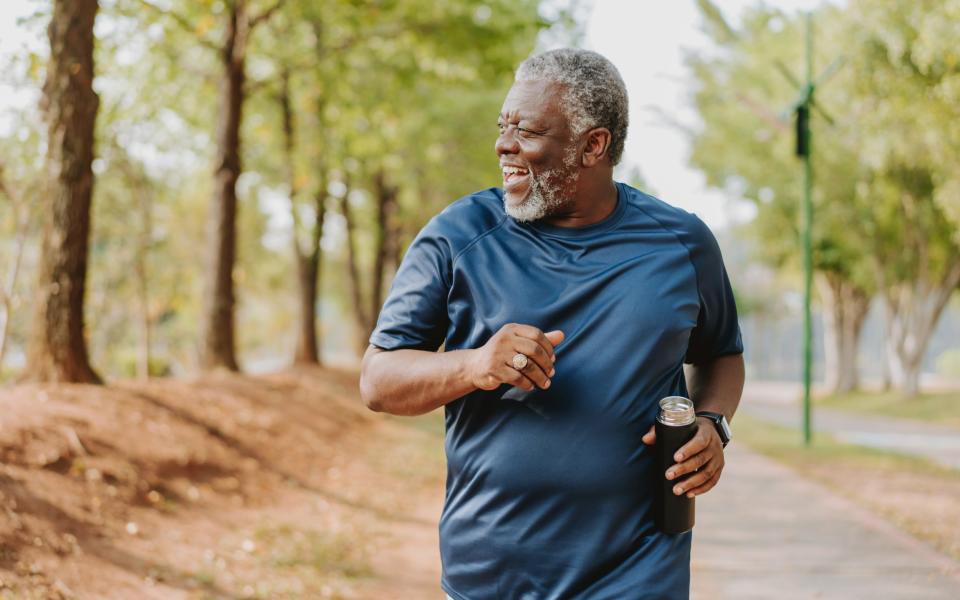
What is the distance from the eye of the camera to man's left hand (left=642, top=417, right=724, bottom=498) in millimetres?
2211

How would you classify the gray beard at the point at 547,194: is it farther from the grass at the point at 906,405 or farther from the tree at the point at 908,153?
the grass at the point at 906,405

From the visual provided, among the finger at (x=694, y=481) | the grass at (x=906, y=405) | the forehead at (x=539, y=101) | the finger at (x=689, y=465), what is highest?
the forehead at (x=539, y=101)

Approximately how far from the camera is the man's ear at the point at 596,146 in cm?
236

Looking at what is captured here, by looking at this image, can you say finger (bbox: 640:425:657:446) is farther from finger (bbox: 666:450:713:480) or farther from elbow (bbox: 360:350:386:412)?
elbow (bbox: 360:350:386:412)

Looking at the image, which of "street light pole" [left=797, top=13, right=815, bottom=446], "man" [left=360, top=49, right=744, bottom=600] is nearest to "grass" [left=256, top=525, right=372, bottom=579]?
"man" [left=360, top=49, right=744, bottom=600]

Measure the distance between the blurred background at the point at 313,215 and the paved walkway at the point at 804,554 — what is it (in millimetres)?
335

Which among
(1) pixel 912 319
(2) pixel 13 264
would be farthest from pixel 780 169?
(2) pixel 13 264

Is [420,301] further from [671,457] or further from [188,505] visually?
[188,505]

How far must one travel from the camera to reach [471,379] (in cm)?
200

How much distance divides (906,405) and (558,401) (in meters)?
28.1

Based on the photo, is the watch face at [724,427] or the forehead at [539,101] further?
the watch face at [724,427]

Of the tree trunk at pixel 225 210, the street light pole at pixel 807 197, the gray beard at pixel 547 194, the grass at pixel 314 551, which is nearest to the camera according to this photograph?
the gray beard at pixel 547 194

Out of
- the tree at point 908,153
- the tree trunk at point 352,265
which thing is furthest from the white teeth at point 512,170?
the tree trunk at point 352,265

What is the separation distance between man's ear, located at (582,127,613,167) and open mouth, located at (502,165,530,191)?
0.50 ft
